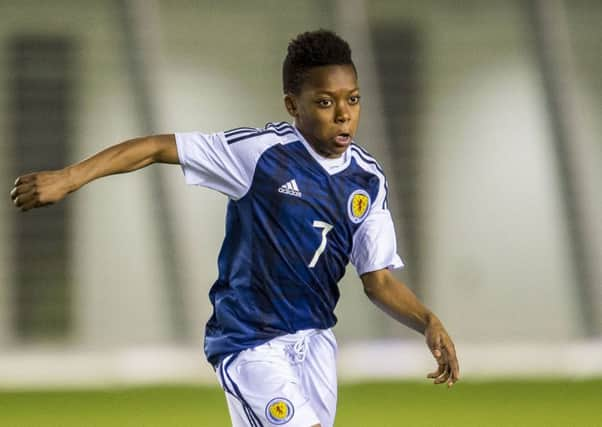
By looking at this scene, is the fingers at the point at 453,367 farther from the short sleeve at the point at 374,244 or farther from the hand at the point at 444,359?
the short sleeve at the point at 374,244

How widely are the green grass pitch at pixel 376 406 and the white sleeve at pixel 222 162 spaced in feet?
12.2

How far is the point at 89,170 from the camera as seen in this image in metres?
4.16

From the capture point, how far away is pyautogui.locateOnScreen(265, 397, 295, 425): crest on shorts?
14.7 ft

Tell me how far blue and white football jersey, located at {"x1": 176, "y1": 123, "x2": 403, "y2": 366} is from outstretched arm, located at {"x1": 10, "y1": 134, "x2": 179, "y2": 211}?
118mm

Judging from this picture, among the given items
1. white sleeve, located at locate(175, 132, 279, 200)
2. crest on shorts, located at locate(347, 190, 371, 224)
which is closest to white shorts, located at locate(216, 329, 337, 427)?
crest on shorts, located at locate(347, 190, 371, 224)

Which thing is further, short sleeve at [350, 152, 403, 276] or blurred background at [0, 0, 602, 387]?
blurred background at [0, 0, 602, 387]

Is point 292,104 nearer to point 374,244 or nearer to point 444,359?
point 374,244

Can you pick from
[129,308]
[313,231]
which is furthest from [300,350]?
[129,308]

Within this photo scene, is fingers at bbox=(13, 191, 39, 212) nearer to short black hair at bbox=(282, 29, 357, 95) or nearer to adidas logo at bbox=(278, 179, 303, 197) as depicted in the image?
adidas logo at bbox=(278, 179, 303, 197)

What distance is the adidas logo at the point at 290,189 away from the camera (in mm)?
4699

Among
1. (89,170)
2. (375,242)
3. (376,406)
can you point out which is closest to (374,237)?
(375,242)

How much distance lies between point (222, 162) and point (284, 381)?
0.74m

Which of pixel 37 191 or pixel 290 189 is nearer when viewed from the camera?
pixel 37 191

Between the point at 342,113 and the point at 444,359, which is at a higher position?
the point at 342,113
